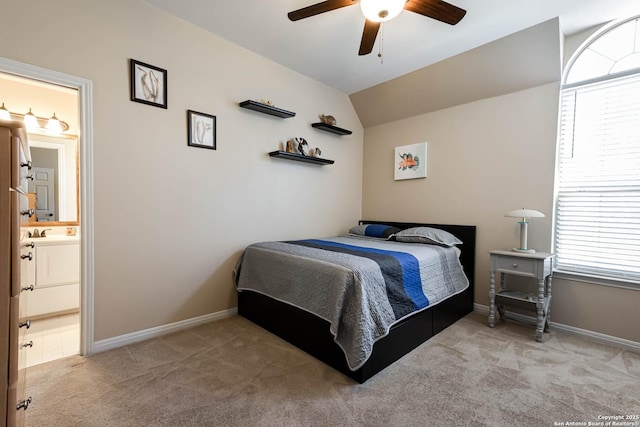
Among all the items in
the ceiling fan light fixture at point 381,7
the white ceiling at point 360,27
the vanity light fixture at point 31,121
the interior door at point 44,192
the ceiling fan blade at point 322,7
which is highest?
the white ceiling at point 360,27

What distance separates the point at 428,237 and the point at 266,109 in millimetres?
2129

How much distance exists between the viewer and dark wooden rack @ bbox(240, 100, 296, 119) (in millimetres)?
2848

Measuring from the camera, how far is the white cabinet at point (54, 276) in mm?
2863

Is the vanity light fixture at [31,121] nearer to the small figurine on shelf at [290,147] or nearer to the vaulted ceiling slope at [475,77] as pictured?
the small figurine on shelf at [290,147]

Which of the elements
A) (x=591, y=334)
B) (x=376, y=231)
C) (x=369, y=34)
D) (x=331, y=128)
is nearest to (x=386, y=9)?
(x=369, y=34)

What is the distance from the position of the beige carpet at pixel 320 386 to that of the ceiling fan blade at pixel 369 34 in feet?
7.70

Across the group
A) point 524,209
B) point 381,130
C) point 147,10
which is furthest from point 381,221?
point 147,10

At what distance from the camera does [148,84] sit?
237cm

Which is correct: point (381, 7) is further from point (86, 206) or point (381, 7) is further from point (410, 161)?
point (86, 206)

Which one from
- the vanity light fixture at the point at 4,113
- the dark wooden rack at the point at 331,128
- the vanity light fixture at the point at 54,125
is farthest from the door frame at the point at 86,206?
the dark wooden rack at the point at 331,128

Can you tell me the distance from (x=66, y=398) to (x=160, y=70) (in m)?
2.39

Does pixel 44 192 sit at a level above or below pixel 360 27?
below

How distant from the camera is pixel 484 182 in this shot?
315 cm

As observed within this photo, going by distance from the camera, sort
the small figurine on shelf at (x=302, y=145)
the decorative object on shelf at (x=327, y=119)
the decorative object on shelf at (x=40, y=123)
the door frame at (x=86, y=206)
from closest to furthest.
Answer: the door frame at (x=86, y=206) → the decorative object on shelf at (x=40, y=123) → the small figurine on shelf at (x=302, y=145) → the decorative object on shelf at (x=327, y=119)
